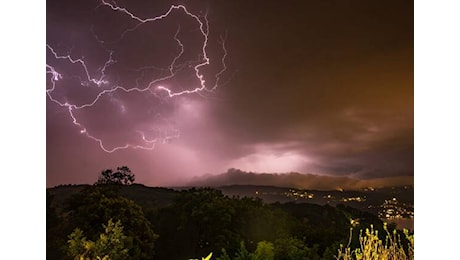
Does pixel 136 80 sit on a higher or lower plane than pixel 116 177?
higher

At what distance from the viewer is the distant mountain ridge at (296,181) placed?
324 centimetres

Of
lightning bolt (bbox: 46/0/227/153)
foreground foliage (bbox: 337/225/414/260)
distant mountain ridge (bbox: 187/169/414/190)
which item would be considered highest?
lightning bolt (bbox: 46/0/227/153)

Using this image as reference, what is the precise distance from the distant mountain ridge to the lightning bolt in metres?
0.37

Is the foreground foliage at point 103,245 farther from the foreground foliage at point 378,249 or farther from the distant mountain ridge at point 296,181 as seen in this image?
the foreground foliage at point 378,249

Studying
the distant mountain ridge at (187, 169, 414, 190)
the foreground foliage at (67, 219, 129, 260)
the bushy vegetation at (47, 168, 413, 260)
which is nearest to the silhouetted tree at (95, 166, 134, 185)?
the bushy vegetation at (47, 168, 413, 260)

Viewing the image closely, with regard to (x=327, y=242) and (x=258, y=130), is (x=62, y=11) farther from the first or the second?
(x=327, y=242)

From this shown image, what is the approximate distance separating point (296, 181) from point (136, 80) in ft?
3.78

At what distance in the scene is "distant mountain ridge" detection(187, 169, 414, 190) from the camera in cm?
324

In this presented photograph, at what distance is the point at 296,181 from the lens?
130 inches

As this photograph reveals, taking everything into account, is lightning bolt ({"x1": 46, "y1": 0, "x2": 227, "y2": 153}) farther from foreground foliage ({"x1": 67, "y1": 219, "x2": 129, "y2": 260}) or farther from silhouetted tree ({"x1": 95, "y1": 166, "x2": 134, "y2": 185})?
foreground foliage ({"x1": 67, "y1": 219, "x2": 129, "y2": 260})

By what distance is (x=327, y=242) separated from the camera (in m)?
3.32

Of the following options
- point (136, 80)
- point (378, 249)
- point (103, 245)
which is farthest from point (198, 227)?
point (378, 249)

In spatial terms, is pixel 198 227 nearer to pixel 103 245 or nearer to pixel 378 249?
pixel 103 245

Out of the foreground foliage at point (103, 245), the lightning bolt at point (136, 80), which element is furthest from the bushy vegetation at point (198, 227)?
the lightning bolt at point (136, 80)
